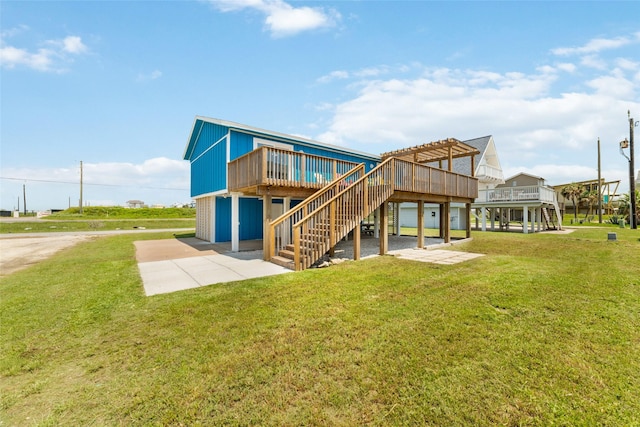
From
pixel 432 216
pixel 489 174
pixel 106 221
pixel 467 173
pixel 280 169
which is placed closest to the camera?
pixel 280 169

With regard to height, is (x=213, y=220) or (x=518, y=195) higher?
(x=518, y=195)

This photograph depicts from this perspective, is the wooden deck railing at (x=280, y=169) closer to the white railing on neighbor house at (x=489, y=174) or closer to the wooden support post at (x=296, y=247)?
the wooden support post at (x=296, y=247)

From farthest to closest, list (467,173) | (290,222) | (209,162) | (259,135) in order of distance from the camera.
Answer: (467,173)
(209,162)
(259,135)
(290,222)

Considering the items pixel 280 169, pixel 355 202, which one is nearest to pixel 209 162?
pixel 280 169

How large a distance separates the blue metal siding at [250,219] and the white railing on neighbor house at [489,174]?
19504 millimetres

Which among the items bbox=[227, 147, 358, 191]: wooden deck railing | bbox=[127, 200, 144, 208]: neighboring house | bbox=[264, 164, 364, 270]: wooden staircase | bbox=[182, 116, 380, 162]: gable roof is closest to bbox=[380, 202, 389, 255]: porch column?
bbox=[264, 164, 364, 270]: wooden staircase

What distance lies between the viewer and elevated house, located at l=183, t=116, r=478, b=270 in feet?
26.1

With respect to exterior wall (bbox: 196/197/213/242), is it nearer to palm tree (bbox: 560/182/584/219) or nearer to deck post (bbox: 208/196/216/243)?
deck post (bbox: 208/196/216/243)

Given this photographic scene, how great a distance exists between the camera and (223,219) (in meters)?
14.7

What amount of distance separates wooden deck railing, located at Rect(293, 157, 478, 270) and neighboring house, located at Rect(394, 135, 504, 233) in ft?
41.2

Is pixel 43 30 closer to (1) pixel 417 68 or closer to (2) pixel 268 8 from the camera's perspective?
(2) pixel 268 8

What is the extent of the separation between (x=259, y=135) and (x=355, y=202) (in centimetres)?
631

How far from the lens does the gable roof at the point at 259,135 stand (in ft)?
37.5

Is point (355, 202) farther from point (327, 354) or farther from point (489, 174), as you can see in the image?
point (489, 174)
